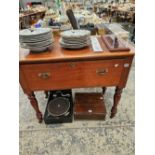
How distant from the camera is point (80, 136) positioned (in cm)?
140

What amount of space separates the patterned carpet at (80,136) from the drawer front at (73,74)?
500mm

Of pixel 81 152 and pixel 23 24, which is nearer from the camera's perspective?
pixel 81 152

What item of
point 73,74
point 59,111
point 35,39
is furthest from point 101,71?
point 59,111

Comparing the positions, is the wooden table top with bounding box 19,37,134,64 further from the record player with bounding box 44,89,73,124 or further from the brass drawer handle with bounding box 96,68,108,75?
the record player with bounding box 44,89,73,124

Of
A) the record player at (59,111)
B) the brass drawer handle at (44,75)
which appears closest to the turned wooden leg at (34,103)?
the record player at (59,111)

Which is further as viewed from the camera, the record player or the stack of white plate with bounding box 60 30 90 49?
the record player

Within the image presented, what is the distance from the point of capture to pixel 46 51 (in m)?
1.14

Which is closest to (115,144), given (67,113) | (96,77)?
(67,113)

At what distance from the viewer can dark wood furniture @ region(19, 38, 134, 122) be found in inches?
41.7

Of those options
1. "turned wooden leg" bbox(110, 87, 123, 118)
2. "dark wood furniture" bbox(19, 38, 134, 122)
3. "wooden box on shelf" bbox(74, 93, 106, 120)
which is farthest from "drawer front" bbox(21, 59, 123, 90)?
"wooden box on shelf" bbox(74, 93, 106, 120)

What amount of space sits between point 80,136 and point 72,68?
0.66 metres

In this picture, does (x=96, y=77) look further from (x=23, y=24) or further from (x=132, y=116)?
(x=23, y=24)
